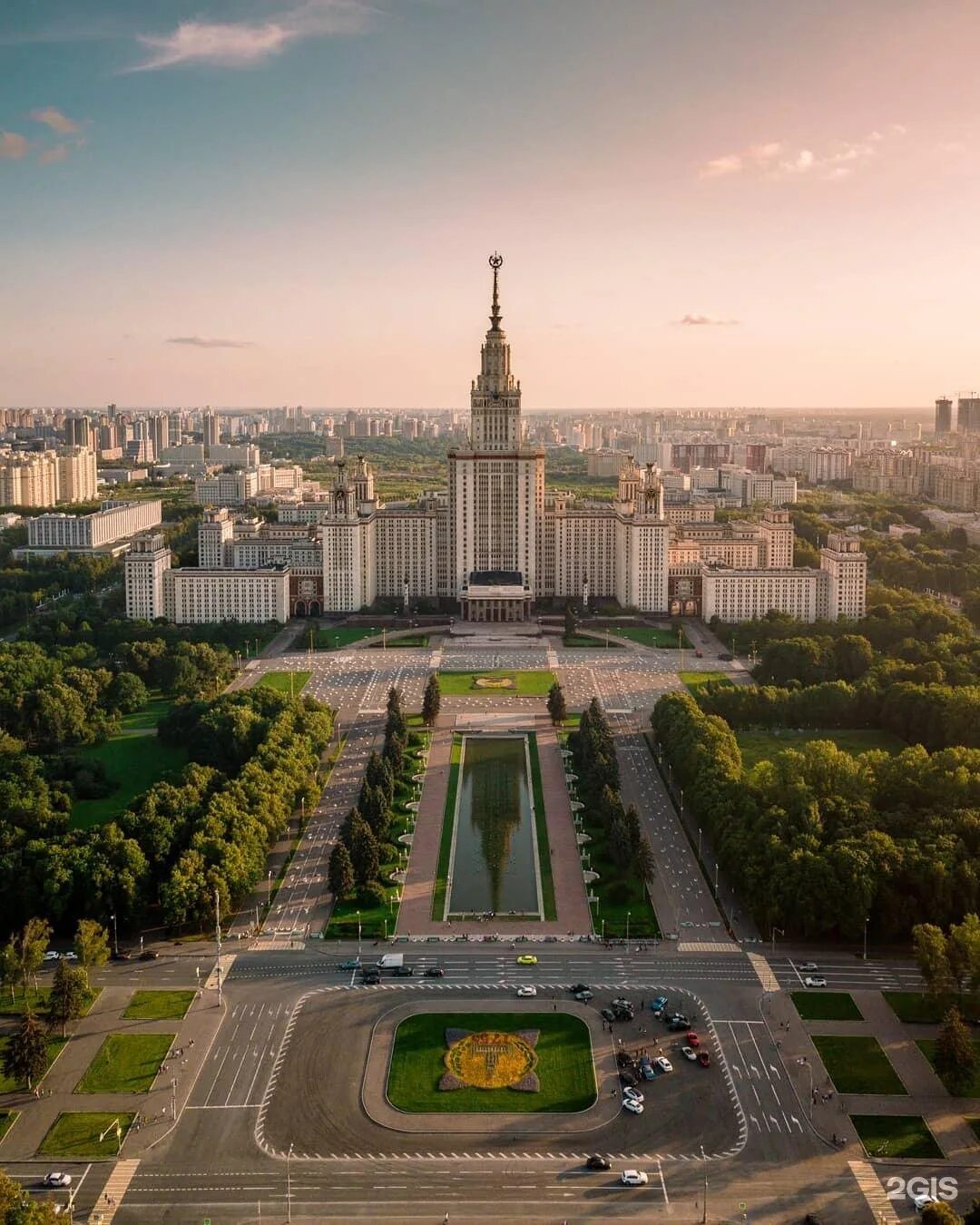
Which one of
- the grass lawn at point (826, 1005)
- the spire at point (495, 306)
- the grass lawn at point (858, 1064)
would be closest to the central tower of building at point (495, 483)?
the spire at point (495, 306)

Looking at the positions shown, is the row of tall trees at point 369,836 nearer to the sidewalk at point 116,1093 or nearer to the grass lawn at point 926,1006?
the sidewalk at point 116,1093

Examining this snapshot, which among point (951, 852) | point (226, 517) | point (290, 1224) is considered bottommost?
point (290, 1224)

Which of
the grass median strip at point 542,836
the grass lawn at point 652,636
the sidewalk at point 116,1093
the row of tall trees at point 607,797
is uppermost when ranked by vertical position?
the grass lawn at point 652,636

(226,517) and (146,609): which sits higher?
(226,517)

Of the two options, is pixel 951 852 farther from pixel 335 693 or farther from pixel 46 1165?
pixel 335 693

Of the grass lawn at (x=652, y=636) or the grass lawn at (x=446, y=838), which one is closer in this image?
the grass lawn at (x=446, y=838)

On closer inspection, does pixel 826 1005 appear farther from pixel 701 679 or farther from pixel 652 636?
pixel 652 636

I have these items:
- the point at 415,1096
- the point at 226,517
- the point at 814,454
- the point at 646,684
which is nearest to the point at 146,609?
the point at 226,517
